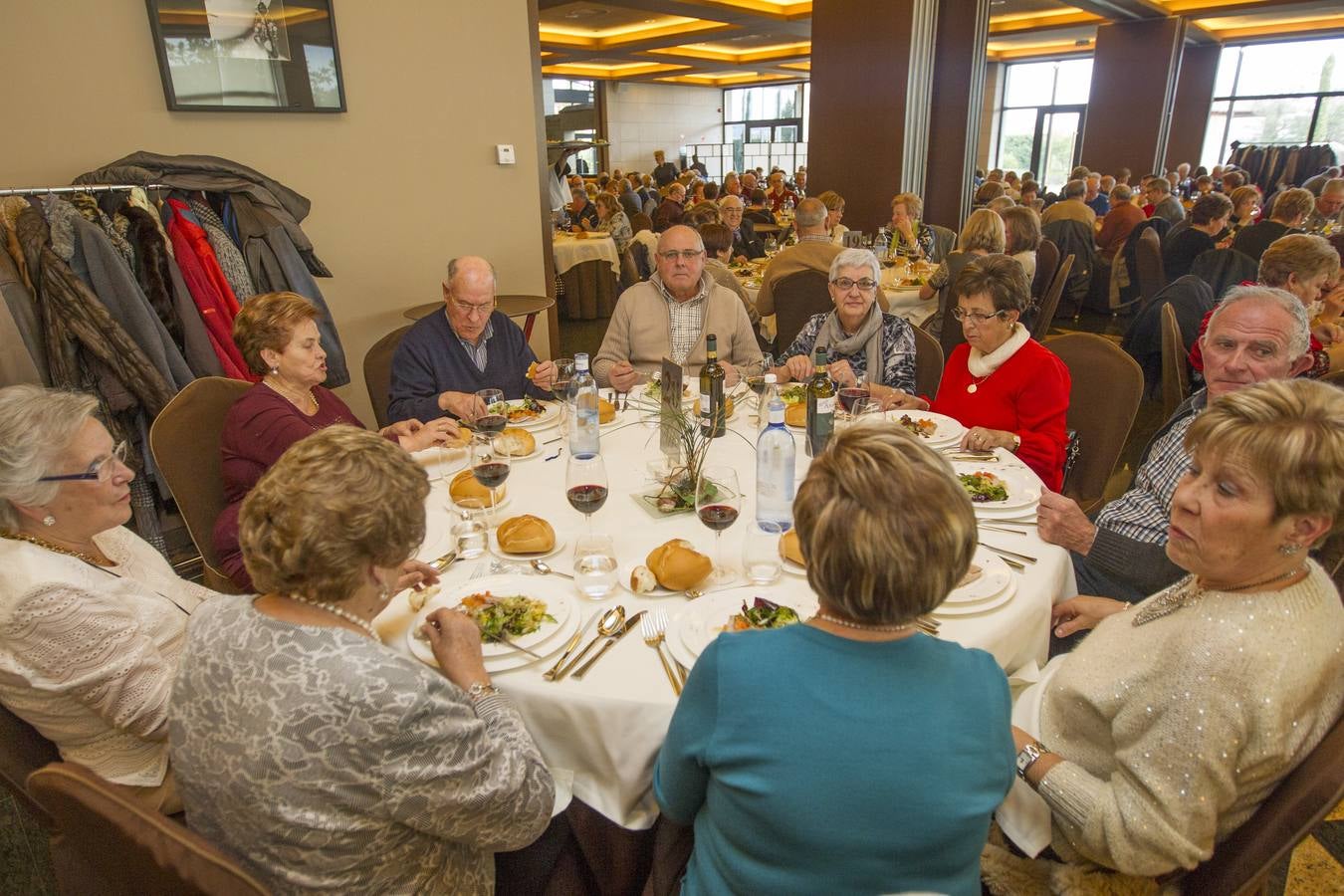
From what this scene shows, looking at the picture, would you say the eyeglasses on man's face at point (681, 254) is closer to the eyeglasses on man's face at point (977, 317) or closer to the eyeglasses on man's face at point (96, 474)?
the eyeglasses on man's face at point (977, 317)

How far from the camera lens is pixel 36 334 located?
109 inches

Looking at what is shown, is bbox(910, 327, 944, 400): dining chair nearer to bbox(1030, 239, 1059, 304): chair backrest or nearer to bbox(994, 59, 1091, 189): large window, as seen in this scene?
bbox(1030, 239, 1059, 304): chair backrest

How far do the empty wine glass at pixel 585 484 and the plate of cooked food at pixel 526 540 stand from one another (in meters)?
0.10

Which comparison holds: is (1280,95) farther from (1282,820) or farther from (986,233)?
(1282,820)

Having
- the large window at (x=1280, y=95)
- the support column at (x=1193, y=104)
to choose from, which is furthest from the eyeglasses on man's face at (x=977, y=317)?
the large window at (x=1280, y=95)

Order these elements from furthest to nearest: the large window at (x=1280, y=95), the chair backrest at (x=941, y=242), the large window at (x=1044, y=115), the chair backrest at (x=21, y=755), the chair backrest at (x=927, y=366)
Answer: the large window at (x=1044, y=115)
the large window at (x=1280, y=95)
the chair backrest at (x=941, y=242)
the chair backrest at (x=927, y=366)
the chair backrest at (x=21, y=755)

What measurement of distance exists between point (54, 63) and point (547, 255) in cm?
255

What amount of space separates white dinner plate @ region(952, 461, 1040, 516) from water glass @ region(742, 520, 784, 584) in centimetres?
49

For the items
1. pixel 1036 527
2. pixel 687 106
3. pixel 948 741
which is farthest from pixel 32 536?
pixel 687 106

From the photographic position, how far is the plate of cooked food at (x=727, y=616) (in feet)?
4.33

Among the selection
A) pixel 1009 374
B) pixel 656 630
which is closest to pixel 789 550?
pixel 656 630

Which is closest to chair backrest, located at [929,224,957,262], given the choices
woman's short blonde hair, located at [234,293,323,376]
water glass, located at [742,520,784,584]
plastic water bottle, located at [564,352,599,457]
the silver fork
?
plastic water bottle, located at [564,352,599,457]

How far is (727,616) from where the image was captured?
1.39m

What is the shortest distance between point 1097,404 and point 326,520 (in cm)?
258
